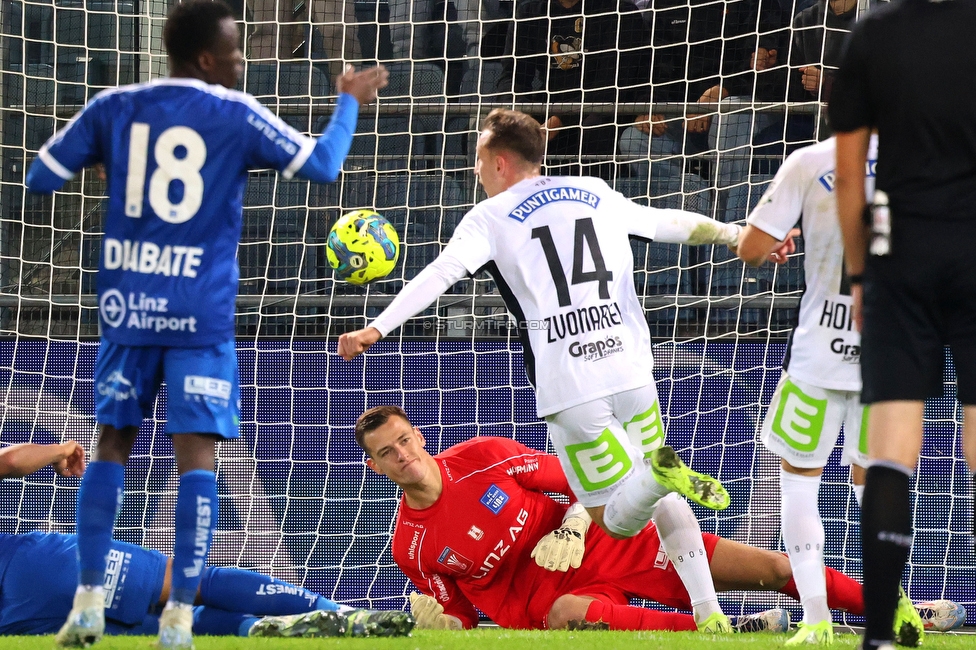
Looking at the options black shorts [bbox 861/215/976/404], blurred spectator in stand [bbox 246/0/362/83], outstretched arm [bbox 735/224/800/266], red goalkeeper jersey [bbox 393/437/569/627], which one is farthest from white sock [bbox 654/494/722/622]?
blurred spectator in stand [bbox 246/0/362/83]

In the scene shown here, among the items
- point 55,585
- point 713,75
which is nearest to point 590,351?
point 55,585

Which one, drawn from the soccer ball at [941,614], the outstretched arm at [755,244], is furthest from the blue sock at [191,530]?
the soccer ball at [941,614]

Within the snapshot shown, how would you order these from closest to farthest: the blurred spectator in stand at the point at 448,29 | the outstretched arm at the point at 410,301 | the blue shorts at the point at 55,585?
1. the outstretched arm at the point at 410,301
2. the blue shorts at the point at 55,585
3. the blurred spectator in stand at the point at 448,29

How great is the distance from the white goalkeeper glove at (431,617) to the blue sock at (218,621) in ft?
3.27

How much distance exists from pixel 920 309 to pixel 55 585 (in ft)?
11.3

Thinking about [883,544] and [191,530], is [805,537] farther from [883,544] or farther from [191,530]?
[191,530]

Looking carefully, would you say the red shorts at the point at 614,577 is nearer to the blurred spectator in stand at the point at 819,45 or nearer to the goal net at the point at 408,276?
the goal net at the point at 408,276

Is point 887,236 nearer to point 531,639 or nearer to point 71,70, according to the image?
point 531,639

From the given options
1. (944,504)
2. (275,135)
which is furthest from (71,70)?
(944,504)

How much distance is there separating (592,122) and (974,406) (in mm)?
4839

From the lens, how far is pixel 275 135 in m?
3.33

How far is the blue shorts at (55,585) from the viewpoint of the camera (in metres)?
4.52

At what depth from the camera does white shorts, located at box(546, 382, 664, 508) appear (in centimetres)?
460

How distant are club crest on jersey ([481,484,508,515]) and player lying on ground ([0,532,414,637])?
116 centimetres
